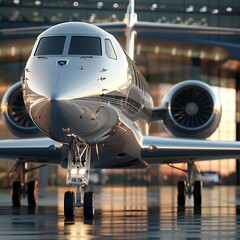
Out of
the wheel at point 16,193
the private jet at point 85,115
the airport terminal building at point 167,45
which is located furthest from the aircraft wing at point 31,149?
the airport terminal building at point 167,45

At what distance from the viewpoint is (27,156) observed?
20672 mm

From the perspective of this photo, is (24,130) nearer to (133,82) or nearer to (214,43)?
(133,82)

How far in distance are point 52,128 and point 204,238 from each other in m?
3.94

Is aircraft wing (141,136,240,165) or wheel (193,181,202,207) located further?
wheel (193,181,202,207)

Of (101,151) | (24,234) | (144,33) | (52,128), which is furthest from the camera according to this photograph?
(144,33)

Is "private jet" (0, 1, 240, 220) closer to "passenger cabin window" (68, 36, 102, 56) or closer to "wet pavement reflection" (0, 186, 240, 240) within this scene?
"passenger cabin window" (68, 36, 102, 56)

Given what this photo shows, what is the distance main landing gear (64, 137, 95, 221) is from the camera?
15.8 meters

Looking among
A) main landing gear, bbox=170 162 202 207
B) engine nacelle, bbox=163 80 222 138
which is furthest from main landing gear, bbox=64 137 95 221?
engine nacelle, bbox=163 80 222 138

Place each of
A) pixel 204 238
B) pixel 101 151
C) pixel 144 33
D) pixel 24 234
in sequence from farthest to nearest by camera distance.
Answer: pixel 144 33, pixel 101 151, pixel 24 234, pixel 204 238

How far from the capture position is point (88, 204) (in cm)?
1600

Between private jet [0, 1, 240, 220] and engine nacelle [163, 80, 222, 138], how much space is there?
3.32 feet

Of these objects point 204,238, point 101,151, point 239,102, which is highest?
point 239,102

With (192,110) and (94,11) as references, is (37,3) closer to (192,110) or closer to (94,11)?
(94,11)

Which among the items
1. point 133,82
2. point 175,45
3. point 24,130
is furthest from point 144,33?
point 133,82
